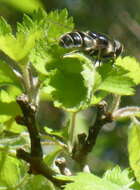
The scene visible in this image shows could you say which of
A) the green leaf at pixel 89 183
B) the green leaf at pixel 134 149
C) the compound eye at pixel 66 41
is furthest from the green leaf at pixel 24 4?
the green leaf at pixel 89 183

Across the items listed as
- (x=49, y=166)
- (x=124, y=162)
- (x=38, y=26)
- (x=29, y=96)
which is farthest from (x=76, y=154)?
(x=124, y=162)

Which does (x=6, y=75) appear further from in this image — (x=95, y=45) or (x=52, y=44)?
(x=95, y=45)

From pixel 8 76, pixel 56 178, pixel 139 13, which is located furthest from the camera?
pixel 139 13

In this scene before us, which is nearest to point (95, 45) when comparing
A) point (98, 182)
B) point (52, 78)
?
point (52, 78)

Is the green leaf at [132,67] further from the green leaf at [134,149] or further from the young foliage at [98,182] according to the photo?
the young foliage at [98,182]

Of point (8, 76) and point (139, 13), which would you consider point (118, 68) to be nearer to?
point (8, 76)

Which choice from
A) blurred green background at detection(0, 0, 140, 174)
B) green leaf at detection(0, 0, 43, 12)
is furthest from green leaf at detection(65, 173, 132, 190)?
blurred green background at detection(0, 0, 140, 174)

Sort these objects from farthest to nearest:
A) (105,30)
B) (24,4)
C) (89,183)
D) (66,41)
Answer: (105,30)
(24,4)
(66,41)
(89,183)
